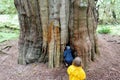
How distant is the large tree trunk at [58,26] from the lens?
594 centimetres

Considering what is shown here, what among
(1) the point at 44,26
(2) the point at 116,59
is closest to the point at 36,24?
(1) the point at 44,26

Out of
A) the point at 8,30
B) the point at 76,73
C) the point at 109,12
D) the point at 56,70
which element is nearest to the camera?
the point at 76,73

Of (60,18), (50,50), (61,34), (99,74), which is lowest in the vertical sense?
(99,74)

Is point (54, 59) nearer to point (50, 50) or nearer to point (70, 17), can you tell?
point (50, 50)

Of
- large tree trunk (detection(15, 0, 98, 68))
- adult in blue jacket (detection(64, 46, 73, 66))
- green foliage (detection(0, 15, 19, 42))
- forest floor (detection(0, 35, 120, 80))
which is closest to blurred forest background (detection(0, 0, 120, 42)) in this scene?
green foliage (detection(0, 15, 19, 42))

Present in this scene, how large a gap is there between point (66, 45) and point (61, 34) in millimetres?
343

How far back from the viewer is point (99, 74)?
19.6 ft

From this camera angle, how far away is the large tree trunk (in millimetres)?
5938

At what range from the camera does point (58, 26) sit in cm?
598

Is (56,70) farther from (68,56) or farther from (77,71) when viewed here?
(77,71)

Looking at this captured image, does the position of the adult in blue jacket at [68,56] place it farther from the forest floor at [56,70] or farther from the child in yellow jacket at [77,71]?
the child in yellow jacket at [77,71]

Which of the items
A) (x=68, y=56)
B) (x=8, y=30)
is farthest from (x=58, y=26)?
(x=8, y=30)

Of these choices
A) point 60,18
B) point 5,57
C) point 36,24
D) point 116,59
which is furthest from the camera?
point 5,57

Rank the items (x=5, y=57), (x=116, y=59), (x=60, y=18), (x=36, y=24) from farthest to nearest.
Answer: (x=5, y=57)
(x=116, y=59)
(x=36, y=24)
(x=60, y=18)
